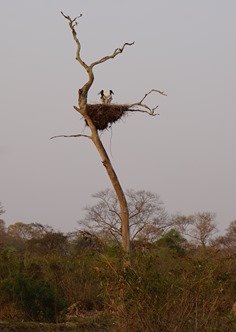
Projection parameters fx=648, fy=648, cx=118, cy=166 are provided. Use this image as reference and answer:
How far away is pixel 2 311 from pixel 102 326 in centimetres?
273

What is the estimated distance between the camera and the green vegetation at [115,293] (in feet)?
25.2

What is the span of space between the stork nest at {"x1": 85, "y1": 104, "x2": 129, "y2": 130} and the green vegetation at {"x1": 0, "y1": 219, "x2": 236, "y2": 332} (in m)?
2.76

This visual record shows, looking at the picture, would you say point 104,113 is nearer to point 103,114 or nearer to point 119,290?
point 103,114

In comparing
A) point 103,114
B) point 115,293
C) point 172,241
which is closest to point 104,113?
point 103,114

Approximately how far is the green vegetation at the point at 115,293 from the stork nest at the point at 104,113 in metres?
2.76

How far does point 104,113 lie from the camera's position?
15602mm

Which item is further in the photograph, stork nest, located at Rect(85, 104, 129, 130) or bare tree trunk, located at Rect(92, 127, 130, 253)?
stork nest, located at Rect(85, 104, 129, 130)

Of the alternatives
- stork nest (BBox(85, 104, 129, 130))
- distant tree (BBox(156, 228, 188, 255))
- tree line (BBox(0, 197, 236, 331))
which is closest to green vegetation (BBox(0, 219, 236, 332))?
tree line (BBox(0, 197, 236, 331))

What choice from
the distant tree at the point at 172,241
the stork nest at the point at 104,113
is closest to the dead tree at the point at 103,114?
the stork nest at the point at 104,113

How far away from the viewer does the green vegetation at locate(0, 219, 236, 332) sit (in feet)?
25.2

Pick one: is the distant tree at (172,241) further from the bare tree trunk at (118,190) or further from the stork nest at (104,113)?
the bare tree trunk at (118,190)

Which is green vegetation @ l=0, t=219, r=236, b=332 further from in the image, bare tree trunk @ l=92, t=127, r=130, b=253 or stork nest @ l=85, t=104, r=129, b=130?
stork nest @ l=85, t=104, r=129, b=130

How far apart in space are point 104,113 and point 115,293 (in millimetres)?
8140

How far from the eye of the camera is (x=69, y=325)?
A: 10508 millimetres
